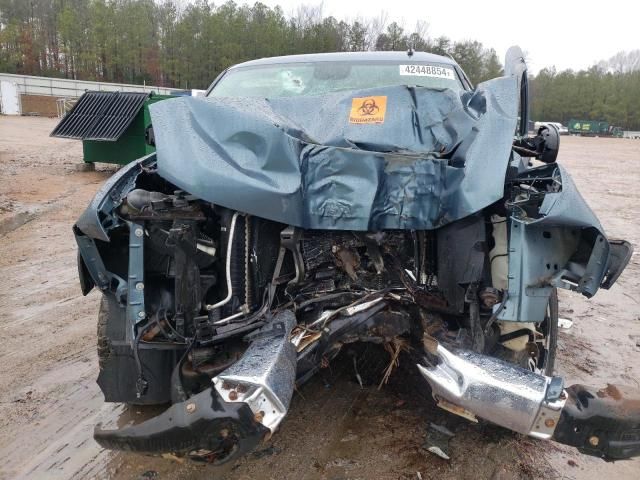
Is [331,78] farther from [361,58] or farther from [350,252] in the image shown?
[350,252]

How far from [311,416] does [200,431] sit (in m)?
1.33

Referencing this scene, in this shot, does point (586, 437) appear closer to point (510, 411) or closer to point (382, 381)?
point (510, 411)

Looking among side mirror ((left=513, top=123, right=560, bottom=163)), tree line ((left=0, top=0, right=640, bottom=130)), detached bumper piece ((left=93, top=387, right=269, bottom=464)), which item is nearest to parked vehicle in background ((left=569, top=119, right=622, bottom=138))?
tree line ((left=0, top=0, right=640, bottom=130))

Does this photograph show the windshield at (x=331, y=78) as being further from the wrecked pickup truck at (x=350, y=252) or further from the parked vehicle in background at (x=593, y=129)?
the parked vehicle in background at (x=593, y=129)

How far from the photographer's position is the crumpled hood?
2.23 metres

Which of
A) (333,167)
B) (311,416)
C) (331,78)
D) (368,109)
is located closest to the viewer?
(333,167)

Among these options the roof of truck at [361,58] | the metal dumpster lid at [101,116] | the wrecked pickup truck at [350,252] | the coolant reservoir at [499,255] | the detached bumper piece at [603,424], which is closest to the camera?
the detached bumper piece at [603,424]

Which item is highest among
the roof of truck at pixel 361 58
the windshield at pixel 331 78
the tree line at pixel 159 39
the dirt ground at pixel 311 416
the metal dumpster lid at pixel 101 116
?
the tree line at pixel 159 39

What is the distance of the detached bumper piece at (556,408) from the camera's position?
6.08 ft

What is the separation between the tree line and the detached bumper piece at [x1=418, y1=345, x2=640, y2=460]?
4486 centimetres

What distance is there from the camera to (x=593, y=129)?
56.8 m

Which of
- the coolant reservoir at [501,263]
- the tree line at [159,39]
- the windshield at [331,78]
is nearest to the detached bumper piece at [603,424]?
the coolant reservoir at [501,263]

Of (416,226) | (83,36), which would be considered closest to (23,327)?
(416,226)

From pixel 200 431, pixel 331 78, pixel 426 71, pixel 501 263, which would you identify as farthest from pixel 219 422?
pixel 426 71
